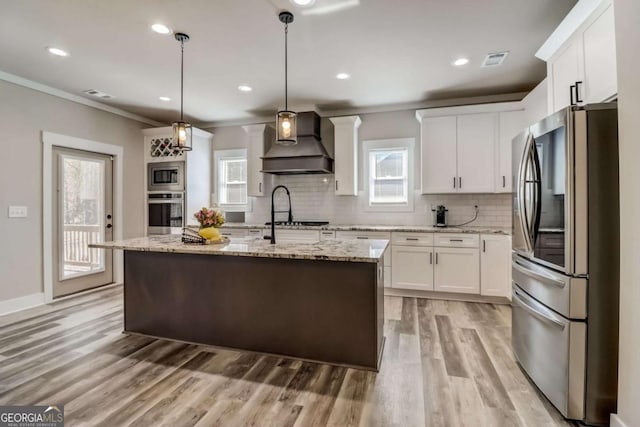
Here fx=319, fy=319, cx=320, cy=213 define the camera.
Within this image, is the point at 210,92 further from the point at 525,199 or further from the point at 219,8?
the point at 525,199

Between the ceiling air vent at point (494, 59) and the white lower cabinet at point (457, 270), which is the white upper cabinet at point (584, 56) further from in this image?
the white lower cabinet at point (457, 270)

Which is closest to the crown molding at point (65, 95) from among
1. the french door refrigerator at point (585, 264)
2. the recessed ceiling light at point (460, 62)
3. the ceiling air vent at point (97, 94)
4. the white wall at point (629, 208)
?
the ceiling air vent at point (97, 94)

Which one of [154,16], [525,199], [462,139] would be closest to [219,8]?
[154,16]

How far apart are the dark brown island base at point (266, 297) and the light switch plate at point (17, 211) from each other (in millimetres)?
1817

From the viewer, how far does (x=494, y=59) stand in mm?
3248

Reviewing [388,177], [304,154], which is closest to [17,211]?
[304,154]

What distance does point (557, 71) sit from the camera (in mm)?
2533

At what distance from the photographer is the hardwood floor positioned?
183 centimetres

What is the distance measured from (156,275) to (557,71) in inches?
149

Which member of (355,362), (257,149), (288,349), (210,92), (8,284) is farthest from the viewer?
(257,149)

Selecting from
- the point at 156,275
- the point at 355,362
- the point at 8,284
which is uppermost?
the point at 156,275

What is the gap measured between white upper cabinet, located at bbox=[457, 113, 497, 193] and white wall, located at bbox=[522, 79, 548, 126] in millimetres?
367

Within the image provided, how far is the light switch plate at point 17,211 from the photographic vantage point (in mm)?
3611

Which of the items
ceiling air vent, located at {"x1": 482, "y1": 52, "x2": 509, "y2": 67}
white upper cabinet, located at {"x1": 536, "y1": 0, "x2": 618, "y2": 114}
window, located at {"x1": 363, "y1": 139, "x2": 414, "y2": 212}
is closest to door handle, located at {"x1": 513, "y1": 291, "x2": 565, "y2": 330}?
white upper cabinet, located at {"x1": 536, "y1": 0, "x2": 618, "y2": 114}
